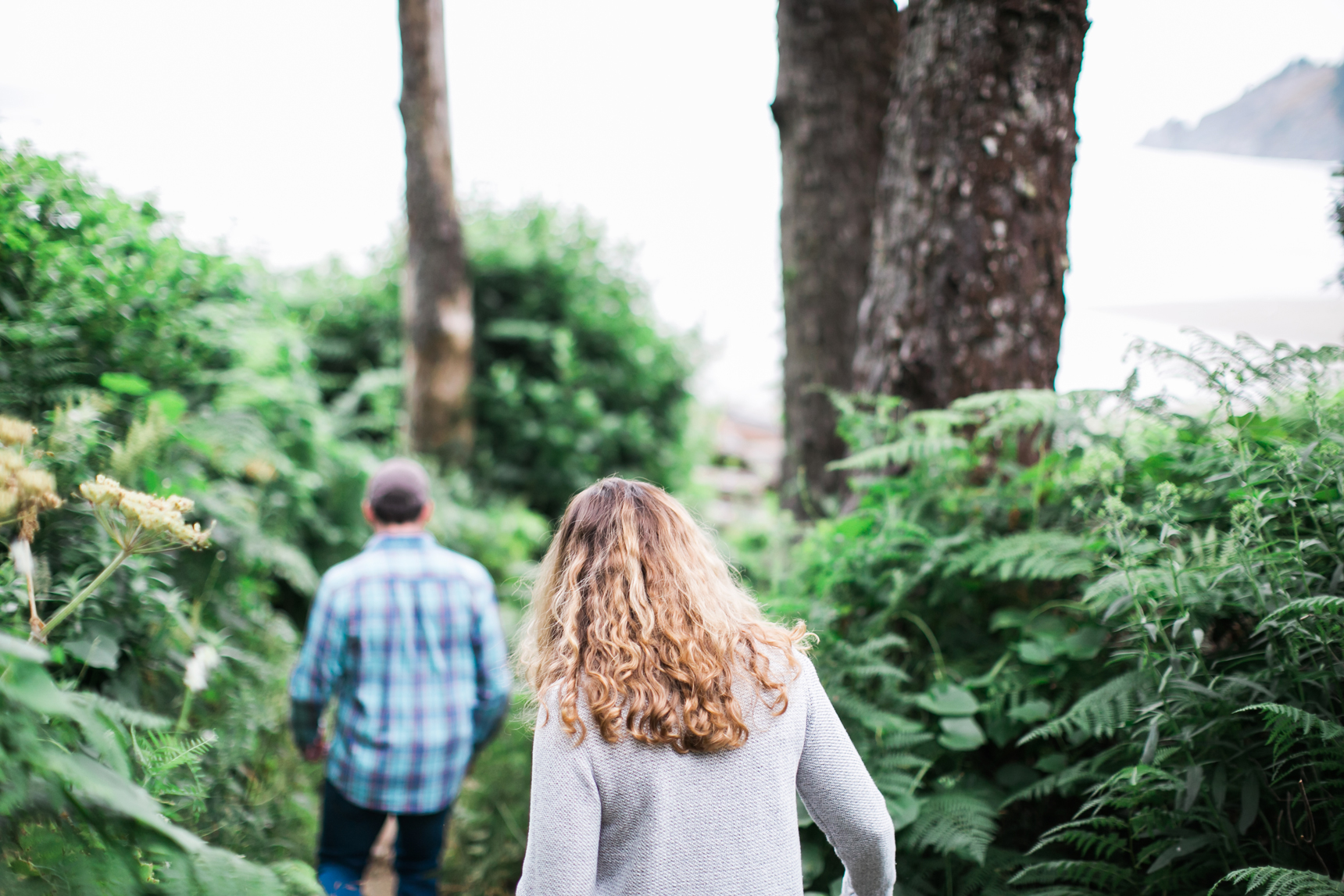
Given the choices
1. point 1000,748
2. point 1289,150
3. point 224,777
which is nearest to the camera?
point 1000,748

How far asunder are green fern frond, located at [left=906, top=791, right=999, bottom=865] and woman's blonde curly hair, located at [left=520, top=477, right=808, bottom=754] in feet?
3.19

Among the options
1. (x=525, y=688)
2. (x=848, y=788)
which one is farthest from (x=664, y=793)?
(x=525, y=688)

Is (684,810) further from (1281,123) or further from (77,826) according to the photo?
(1281,123)

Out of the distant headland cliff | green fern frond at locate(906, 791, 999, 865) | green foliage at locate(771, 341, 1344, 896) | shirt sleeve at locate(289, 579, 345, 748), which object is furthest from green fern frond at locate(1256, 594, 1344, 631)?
shirt sleeve at locate(289, 579, 345, 748)

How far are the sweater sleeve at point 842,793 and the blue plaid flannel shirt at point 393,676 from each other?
71.2 inches

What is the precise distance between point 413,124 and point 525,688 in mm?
6635

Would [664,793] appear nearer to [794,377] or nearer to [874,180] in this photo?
[794,377]

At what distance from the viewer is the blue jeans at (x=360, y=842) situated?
292 centimetres

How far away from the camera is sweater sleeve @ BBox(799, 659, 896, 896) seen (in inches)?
65.9

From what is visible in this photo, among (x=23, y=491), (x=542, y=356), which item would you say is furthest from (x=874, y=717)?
(x=542, y=356)

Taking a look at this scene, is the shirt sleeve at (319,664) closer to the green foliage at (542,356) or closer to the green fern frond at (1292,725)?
the green fern frond at (1292,725)

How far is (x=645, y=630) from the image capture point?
163cm

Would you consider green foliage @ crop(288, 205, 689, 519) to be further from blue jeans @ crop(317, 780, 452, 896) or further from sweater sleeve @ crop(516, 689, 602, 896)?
sweater sleeve @ crop(516, 689, 602, 896)

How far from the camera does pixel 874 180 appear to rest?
4.63m
